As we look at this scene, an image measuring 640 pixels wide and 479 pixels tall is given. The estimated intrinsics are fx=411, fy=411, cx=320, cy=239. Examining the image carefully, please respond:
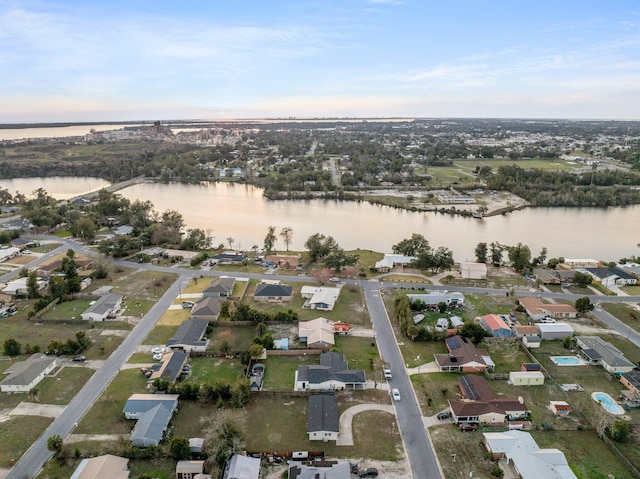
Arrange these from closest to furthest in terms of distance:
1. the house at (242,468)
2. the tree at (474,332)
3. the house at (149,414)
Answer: the house at (242,468), the house at (149,414), the tree at (474,332)

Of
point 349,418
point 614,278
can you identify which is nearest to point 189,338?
point 349,418

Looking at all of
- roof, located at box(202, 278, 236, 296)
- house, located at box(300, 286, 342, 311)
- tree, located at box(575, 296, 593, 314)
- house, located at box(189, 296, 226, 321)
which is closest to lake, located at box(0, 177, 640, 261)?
roof, located at box(202, 278, 236, 296)

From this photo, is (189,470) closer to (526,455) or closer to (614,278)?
(526,455)

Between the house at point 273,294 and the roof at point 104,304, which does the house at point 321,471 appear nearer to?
the house at point 273,294

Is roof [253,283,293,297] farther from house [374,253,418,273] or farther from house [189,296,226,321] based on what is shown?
house [374,253,418,273]

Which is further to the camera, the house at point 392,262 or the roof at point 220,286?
the house at point 392,262

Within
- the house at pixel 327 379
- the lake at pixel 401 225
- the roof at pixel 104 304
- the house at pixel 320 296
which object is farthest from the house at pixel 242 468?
the lake at pixel 401 225

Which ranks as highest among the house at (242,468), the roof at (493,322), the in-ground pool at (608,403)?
the roof at (493,322)
